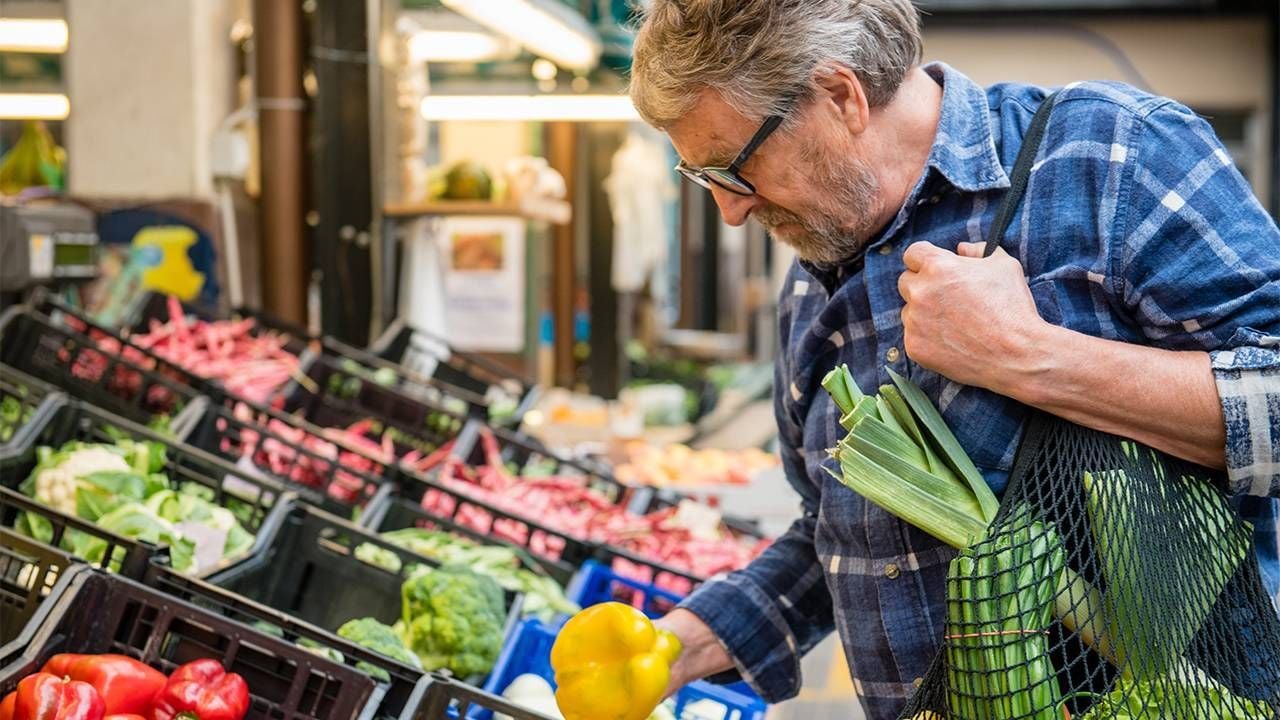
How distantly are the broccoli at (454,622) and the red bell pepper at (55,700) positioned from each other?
0.82m

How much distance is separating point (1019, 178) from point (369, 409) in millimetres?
3369

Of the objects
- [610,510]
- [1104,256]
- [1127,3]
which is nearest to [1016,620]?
[1104,256]

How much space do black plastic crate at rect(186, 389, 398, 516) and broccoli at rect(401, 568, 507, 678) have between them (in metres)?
0.72

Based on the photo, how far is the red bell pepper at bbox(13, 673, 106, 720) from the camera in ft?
6.72

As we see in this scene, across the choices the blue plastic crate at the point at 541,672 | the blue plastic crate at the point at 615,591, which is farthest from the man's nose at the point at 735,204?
the blue plastic crate at the point at 615,591

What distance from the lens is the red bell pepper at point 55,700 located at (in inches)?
80.6

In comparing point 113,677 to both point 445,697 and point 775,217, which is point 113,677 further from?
point 775,217

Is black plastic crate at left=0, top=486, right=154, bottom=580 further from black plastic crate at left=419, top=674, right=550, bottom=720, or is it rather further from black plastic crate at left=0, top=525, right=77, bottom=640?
black plastic crate at left=419, top=674, right=550, bottom=720

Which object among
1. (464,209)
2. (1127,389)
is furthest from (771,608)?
(464,209)

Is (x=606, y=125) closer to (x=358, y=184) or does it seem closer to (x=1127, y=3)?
(x=358, y=184)

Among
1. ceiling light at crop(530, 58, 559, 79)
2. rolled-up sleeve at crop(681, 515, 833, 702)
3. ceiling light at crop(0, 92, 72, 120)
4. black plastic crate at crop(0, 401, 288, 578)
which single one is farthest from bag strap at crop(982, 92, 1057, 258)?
ceiling light at crop(530, 58, 559, 79)

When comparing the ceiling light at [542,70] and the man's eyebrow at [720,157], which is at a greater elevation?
the man's eyebrow at [720,157]

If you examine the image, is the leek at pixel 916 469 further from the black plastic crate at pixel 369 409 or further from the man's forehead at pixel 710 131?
the black plastic crate at pixel 369 409

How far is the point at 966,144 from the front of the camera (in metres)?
1.84
